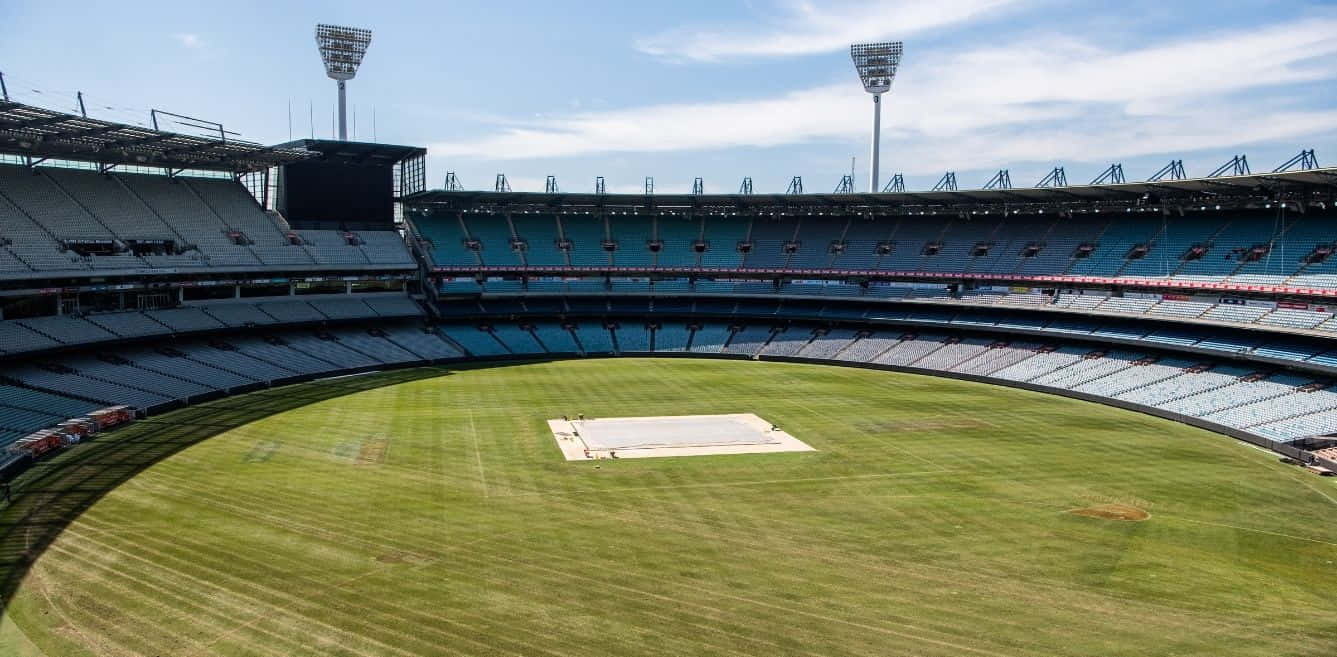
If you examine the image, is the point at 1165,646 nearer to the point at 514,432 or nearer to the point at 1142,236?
the point at 514,432

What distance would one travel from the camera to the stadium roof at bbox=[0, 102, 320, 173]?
1718 inches

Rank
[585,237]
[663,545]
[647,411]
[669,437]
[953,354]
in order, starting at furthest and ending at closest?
[585,237] < [953,354] < [647,411] < [669,437] < [663,545]

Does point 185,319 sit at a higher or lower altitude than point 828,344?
higher

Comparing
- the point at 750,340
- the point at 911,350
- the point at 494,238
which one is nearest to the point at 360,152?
the point at 494,238

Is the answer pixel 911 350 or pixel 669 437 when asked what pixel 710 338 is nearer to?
pixel 911 350

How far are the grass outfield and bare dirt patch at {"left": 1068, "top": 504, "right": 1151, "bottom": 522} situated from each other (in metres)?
0.28

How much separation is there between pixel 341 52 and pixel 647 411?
154 ft

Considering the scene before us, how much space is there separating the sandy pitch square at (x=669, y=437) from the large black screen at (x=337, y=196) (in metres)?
38.9

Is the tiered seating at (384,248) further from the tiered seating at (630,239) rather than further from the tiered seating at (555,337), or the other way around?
the tiered seating at (630,239)

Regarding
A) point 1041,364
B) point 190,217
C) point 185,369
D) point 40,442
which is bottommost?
point 40,442

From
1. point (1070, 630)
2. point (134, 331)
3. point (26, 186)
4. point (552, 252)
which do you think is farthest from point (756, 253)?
point (1070, 630)

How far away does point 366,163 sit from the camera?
244ft

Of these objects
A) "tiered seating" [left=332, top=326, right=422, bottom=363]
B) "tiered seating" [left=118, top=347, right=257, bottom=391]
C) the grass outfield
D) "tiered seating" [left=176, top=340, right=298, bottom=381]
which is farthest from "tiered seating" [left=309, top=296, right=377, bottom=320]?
the grass outfield

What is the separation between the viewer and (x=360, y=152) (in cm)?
7219
